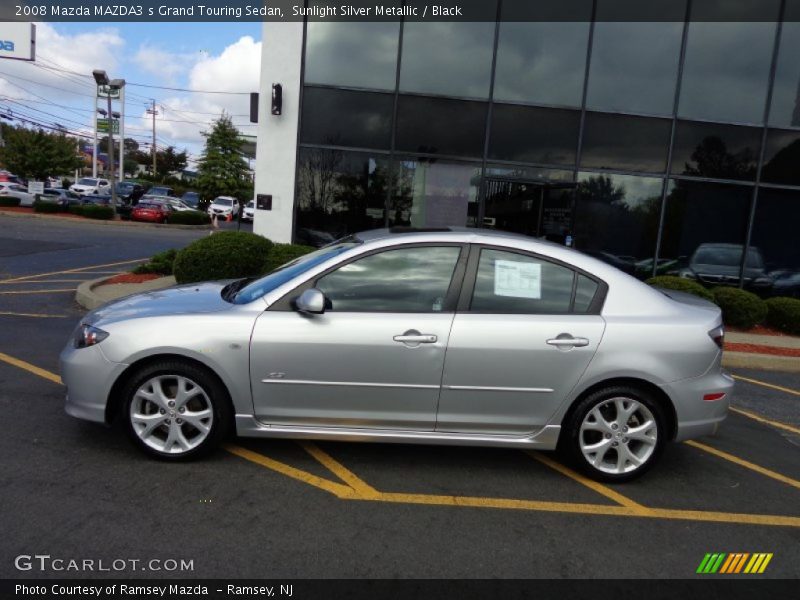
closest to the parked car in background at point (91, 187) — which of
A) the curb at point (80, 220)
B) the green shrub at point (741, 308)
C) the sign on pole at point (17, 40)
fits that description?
the sign on pole at point (17, 40)

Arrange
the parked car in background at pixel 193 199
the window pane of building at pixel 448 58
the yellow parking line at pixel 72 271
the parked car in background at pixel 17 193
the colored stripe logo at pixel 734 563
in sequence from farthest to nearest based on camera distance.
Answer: the parked car in background at pixel 193 199
the parked car in background at pixel 17 193
the window pane of building at pixel 448 58
the yellow parking line at pixel 72 271
the colored stripe logo at pixel 734 563

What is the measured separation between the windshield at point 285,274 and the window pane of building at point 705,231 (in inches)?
375

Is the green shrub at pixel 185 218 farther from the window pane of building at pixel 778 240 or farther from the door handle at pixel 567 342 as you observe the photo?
the door handle at pixel 567 342

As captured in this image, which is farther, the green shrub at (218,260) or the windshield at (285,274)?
the green shrub at (218,260)

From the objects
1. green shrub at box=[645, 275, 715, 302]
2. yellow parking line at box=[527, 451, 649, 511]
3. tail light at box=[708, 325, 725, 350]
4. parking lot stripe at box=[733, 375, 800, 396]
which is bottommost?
parking lot stripe at box=[733, 375, 800, 396]

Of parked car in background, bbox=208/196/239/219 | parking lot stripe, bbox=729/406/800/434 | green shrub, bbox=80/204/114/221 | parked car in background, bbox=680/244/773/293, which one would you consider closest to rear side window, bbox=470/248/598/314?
parking lot stripe, bbox=729/406/800/434

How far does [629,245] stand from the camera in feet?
39.4

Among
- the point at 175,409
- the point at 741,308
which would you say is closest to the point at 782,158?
the point at 741,308

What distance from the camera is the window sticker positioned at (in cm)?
402

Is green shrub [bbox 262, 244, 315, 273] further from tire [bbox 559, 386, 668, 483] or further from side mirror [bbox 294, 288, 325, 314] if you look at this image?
tire [bbox 559, 386, 668, 483]

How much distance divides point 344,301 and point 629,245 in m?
9.46

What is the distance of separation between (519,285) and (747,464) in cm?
236

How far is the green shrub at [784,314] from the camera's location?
406 inches

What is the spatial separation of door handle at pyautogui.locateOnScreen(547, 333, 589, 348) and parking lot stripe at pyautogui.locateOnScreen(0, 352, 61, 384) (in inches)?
164
